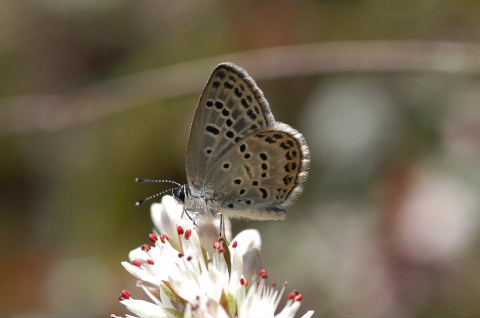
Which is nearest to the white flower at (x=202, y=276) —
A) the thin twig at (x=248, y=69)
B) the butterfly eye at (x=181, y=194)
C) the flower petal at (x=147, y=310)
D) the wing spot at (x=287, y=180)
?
the flower petal at (x=147, y=310)

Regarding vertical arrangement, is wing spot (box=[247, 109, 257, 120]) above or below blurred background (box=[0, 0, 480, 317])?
below

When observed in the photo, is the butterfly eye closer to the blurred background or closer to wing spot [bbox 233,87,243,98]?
wing spot [bbox 233,87,243,98]

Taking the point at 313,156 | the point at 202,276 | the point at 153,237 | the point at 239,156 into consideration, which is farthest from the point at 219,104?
the point at 313,156

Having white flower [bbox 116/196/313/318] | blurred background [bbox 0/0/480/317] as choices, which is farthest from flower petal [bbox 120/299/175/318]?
blurred background [bbox 0/0/480/317]

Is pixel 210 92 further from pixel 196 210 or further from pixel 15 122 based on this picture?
pixel 15 122

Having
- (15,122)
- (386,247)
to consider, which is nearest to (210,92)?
(386,247)

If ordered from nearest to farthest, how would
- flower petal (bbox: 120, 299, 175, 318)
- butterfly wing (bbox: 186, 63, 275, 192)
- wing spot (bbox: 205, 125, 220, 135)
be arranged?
flower petal (bbox: 120, 299, 175, 318), butterfly wing (bbox: 186, 63, 275, 192), wing spot (bbox: 205, 125, 220, 135)

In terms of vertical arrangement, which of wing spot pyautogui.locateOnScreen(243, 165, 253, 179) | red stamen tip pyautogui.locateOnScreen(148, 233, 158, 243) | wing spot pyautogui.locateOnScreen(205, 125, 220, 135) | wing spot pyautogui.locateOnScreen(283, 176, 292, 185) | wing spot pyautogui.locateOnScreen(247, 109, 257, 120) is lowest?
red stamen tip pyautogui.locateOnScreen(148, 233, 158, 243)
